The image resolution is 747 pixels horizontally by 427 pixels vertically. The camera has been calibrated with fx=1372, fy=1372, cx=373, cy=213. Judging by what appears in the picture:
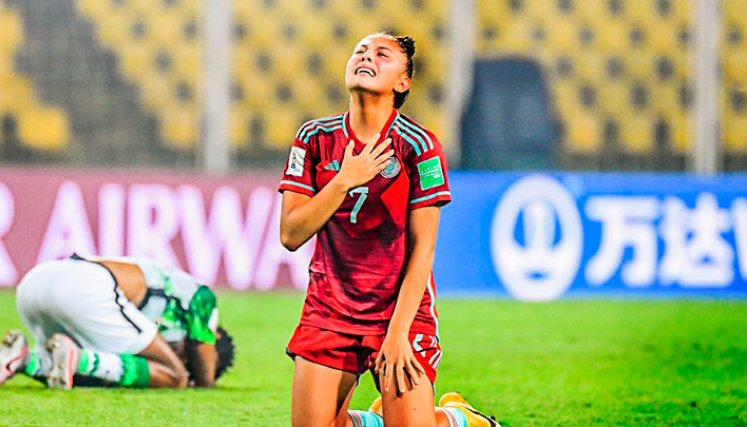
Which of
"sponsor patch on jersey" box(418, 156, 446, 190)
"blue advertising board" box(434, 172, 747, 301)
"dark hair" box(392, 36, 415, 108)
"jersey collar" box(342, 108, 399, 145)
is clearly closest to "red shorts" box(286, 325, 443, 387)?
"sponsor patch on jersey" box(418, 156, 446, 190)

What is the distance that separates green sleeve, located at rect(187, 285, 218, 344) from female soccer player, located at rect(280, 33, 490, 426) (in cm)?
179

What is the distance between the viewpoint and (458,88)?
1234 centimetres

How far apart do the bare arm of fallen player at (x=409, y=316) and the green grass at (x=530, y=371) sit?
1.30 m

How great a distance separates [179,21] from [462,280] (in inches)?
143

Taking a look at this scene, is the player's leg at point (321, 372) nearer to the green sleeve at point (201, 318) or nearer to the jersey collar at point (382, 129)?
the jersey collar at point (382, 129)

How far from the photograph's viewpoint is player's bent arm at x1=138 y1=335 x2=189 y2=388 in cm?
609

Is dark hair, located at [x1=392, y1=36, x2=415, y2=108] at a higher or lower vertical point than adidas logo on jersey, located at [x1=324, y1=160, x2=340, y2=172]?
higher

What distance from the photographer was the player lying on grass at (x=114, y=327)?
5984mm

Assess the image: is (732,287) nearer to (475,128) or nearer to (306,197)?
(475,128)

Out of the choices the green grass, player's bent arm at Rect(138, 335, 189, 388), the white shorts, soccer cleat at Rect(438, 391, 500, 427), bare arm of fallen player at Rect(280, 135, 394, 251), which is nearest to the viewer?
bare arm of fallen player at Rect(280, 135, 394, 251)

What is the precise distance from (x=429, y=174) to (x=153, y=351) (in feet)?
7.41

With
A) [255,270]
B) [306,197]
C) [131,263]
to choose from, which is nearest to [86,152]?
[255,270]

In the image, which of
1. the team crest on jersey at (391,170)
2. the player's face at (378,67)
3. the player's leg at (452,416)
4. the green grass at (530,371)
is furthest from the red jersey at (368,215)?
the green grass at (530,371)

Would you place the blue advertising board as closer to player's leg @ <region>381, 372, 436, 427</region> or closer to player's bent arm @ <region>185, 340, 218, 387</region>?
player's bent arm @ <region>185, 340, 218, 387</region>
